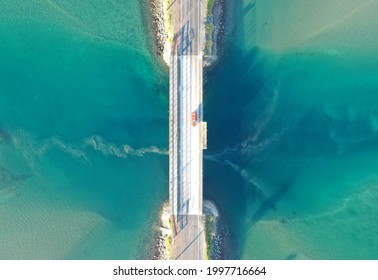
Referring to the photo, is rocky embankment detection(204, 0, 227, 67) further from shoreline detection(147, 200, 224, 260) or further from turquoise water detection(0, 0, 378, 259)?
shoreline detection(147, 200, 224, 260)

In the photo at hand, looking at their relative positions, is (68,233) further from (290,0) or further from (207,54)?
(290,0)

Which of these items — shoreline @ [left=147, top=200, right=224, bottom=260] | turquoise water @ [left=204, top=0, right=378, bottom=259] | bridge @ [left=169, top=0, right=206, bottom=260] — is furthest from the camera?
turquoise water @ [left=204, top=0, right=378, bottom=259]

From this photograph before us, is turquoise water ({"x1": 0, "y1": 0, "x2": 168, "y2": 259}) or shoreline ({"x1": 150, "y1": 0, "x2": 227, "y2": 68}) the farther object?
turquoise water ({"x1": 0, "y1": 0, "x2": 168, "y2": 259})

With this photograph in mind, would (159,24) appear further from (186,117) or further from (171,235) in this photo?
(171,235)

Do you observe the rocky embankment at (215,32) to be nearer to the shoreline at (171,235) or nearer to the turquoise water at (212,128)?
the turquoise water at (212,128)

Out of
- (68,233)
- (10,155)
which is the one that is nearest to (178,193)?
(68,233)

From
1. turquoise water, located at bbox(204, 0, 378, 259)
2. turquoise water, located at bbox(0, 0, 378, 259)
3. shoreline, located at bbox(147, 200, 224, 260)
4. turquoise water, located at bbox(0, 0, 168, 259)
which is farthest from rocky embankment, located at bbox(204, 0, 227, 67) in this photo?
shoreline, located at bbox(147, 200, 224, 260)

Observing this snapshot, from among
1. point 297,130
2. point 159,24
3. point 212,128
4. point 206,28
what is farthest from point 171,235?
point 159,24

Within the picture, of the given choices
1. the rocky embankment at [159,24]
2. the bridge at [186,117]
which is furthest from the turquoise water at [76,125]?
the bridge at [186,117]
